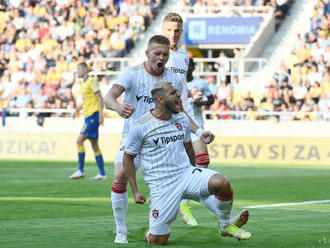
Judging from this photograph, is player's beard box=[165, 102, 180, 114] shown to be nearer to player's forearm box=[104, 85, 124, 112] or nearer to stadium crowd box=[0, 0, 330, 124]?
player's forearm box=[104, 85, 124, 112]

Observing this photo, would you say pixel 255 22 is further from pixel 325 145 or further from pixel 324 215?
pixel 324 215

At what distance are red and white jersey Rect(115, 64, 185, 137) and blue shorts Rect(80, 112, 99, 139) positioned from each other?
9874 mm

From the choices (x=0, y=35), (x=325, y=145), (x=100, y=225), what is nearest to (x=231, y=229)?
(x=100, y=225)

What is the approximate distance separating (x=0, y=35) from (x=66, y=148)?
413 inches

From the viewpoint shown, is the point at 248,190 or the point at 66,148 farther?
the point at 66,148

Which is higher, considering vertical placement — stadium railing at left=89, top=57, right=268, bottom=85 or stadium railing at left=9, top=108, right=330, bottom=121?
stadium railing at left=89, top=57, right=268, bottom=85

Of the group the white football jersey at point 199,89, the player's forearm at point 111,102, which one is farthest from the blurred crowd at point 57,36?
the player's forearm at point 111,102

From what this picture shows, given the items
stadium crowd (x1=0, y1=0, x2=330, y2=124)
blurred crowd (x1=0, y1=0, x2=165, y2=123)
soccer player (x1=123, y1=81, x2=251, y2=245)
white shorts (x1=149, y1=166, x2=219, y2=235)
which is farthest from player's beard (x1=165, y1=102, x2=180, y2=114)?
blurred crowd (x1=0, y1=0, x2=165, y2=123)

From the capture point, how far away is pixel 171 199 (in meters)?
9.15

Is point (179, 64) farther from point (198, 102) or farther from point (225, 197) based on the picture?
point (225, 197)

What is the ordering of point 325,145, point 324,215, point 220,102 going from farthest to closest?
1. point 220,102
2. point 325,145
3. point 324,215

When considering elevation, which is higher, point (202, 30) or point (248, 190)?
point (202, 30)

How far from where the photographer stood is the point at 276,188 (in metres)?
17.6

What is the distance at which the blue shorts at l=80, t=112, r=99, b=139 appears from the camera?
19766 mm
